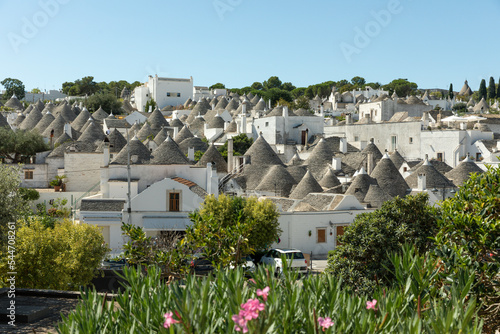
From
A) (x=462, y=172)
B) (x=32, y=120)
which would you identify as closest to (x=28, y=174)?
(x=32, y=120)

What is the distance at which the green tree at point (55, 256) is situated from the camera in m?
15.1

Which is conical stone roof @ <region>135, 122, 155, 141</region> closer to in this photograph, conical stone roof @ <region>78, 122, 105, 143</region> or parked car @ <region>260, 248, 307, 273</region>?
conical stone roof @ <region>78, 122, 105, 143</region>

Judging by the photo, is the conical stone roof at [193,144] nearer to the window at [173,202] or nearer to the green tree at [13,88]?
the window at [173,202]

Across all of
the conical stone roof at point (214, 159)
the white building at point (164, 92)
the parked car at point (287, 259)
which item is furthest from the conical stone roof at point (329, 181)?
the white building at point (164, 92)

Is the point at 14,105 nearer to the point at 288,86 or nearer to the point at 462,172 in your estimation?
the point at 462,172

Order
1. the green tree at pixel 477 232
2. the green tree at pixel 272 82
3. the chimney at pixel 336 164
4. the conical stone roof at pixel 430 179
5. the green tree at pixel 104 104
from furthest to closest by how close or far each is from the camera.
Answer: the green tree at pixel 272 82
the green tree at pixel 104 104
the chimney at pixel 336 164
the conical stone roof at pixel 430 179
the green tree at pixel 477 232

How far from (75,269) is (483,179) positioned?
11233 mm

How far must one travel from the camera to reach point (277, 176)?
A: 126 feet

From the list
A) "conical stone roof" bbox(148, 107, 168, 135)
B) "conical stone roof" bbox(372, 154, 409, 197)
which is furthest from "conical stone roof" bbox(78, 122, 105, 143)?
"conical stone roof" bbox(372, 154, 409, 197)

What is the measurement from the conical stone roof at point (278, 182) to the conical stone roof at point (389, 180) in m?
5.43

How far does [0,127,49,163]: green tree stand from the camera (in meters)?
45.2

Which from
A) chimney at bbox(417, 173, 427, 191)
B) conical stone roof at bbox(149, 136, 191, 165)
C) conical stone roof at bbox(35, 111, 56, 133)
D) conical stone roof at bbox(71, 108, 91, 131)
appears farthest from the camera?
conical stone roof at bbox(71, 108, 91, 131)

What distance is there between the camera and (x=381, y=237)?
15.2 meters

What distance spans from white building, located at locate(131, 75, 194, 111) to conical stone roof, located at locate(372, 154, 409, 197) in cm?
5631
